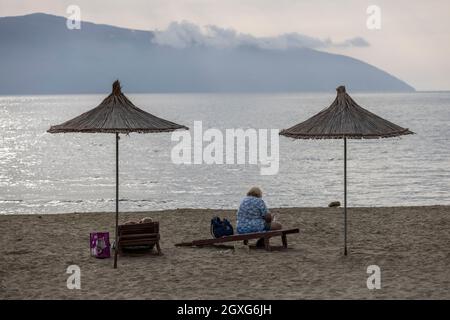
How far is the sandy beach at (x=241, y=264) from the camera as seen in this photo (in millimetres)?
9617

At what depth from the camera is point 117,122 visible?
1128cm

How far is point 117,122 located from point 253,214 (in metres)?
2.97

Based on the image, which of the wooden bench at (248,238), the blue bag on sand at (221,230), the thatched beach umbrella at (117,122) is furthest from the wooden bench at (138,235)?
the blue bag on sand at (221,230)

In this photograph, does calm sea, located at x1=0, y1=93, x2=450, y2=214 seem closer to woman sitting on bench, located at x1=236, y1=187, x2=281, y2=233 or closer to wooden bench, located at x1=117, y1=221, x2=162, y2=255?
woman sitting on bench, located at x1=236, y1=187, x2=281, y2=233

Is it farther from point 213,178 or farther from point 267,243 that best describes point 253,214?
point 213,178

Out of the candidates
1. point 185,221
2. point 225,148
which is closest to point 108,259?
point 185,221

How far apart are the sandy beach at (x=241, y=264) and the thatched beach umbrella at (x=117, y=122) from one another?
3.86ft

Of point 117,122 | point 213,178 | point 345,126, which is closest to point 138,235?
point 117,122

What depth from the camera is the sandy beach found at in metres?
9.62

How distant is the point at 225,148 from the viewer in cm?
6309

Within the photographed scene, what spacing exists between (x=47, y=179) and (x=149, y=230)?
3069cm

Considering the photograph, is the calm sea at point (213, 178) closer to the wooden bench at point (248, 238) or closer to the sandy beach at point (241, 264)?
the sandy beach at point (241, 264)

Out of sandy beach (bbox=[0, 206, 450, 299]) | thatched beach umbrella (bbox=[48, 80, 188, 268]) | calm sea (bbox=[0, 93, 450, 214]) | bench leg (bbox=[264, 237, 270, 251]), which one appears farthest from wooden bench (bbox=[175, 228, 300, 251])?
calm sea (bbox=[0, 93, 450, 214])
